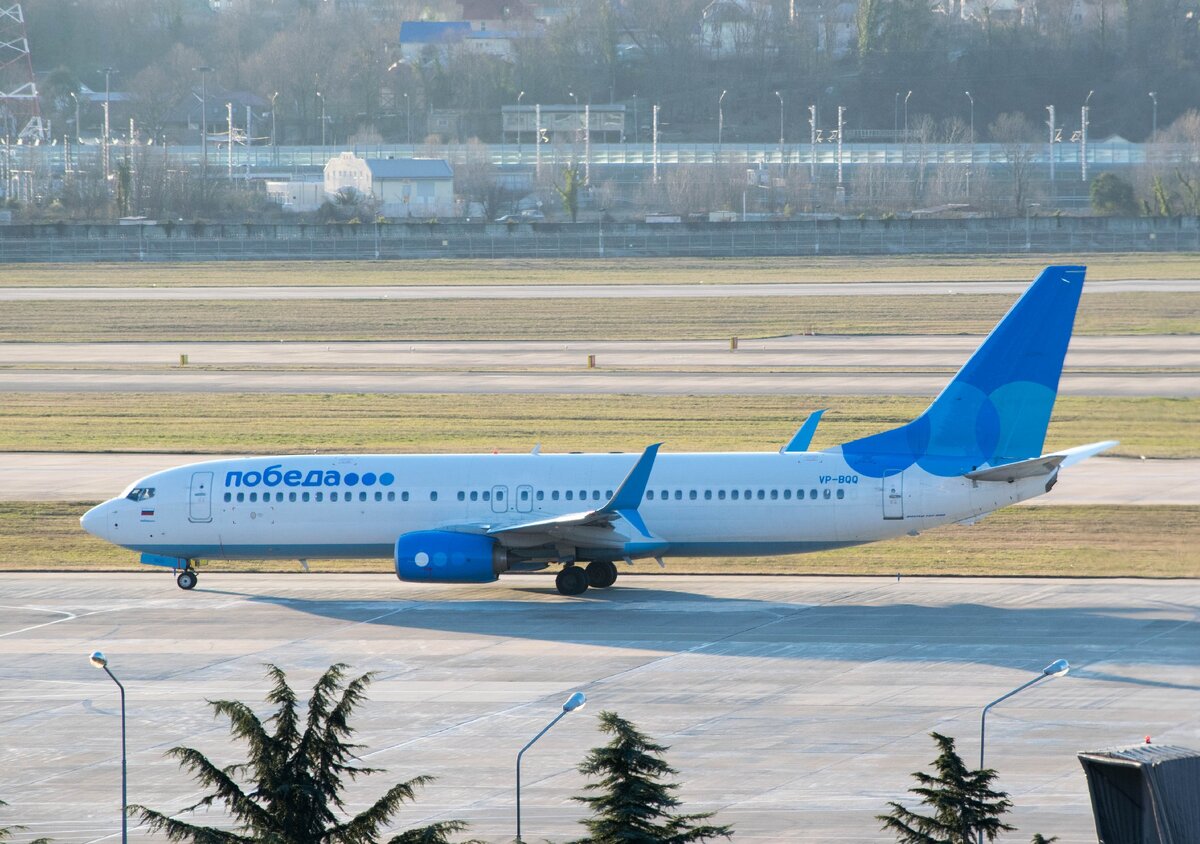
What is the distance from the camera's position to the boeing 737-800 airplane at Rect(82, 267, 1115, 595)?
35156 mm

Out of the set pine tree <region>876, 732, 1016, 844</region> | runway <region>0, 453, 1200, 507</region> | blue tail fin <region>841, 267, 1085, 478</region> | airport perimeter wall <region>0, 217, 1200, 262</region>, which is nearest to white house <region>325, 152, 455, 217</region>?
airport perimeter wall <region>0, 217, 1200, 262</region>

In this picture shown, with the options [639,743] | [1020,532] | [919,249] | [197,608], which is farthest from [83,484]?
[919,249]

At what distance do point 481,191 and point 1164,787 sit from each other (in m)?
154

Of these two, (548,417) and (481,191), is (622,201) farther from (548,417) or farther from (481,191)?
(548,417)

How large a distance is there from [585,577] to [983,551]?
34.5 feet

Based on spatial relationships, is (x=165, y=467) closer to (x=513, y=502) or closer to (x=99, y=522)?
(x=99, y=522)

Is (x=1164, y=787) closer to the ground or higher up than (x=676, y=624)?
higher up

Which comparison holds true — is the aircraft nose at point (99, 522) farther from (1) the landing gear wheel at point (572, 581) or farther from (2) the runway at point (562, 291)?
(2) the runway at point (562, 291)

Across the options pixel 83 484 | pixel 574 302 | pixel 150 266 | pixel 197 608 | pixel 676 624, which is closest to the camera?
pixel 676 624

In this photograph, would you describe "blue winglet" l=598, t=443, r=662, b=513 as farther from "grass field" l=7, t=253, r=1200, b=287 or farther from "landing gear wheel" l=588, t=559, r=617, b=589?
"grass field" l=7, t=253, r=1200, b=287

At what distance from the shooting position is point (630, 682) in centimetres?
2881

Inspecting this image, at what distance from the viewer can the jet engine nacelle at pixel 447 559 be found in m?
35.2

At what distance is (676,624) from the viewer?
33.3 meters

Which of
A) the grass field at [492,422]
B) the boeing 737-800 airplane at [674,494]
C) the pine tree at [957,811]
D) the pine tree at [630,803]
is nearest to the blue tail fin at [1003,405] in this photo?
the boeing 737-800 airplane at [674,494]
